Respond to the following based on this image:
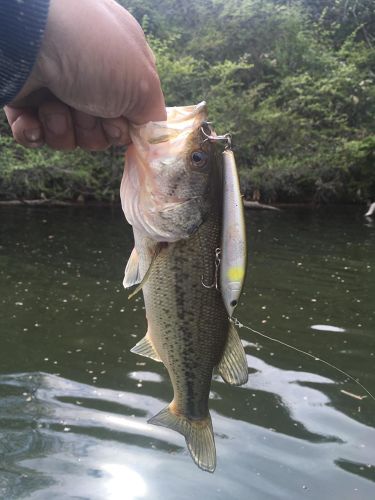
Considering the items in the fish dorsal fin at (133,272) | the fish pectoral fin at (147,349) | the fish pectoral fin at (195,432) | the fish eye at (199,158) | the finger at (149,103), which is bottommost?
the fish pectoral fin at (195,432)

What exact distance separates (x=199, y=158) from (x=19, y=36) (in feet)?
2.25

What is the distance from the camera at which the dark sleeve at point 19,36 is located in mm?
1520

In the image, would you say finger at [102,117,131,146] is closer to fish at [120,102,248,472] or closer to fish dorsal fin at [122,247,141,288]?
fish at [120,102,248,472]

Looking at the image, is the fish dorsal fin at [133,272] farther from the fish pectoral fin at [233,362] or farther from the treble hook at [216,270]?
the fish pectoral fin at [233,362]

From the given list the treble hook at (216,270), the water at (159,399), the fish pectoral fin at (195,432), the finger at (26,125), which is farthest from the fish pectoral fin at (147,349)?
the water at (159,399)

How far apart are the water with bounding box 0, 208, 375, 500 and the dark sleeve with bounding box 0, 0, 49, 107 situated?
2.80 meters

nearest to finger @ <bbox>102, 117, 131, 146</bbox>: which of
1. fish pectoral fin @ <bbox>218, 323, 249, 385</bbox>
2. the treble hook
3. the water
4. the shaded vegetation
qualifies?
the treble hook

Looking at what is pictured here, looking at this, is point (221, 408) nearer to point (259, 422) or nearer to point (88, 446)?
point (259, 422)

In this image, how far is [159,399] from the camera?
481 cm

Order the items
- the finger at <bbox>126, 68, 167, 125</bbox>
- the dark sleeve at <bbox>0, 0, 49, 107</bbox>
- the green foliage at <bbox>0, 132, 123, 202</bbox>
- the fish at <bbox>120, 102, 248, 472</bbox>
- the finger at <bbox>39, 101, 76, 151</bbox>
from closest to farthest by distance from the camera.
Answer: the dark sleeve at <bbox>0, 0, 49, 107</bbox> → the finger at <bbox>126, 68, 167, 125</bbox> → the fish at <bbox>120, 102, 248, 472</bbox> → the finger at <bbox>39, 101, 76, 151</bbox> → the green foliage at <bbox>0, 132, 123, 202</bbox>

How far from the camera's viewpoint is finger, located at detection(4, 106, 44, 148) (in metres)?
2.18

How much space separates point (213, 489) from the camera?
3.61m

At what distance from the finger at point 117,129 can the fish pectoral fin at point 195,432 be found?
3.86 ft

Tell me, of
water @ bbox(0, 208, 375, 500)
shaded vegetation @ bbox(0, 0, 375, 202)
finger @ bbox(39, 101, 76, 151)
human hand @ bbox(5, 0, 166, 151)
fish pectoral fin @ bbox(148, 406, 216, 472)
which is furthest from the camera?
shaded vegetation @ bbox(0, 0, 375, 202)
